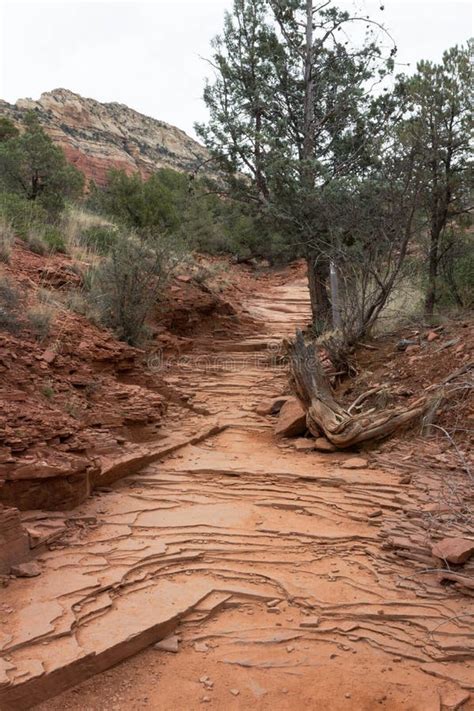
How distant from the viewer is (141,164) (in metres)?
38.9

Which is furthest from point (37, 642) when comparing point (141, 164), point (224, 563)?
point (141, 164)

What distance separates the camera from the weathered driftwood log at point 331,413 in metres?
6.36

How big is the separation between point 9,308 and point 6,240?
2668mm

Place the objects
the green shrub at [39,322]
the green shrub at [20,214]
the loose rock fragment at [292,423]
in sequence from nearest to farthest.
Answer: the green shrub at [39,322] < the loose rock fragment at [292,423] < the green shrub at [20,214]

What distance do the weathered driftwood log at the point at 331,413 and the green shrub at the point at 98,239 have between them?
18.6 feet

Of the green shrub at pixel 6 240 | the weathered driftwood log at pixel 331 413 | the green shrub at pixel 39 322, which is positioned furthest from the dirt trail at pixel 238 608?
the green shrub at pixel 6 240

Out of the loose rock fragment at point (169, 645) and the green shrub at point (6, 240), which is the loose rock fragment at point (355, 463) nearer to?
the loose rock fragment at point (169, 645)

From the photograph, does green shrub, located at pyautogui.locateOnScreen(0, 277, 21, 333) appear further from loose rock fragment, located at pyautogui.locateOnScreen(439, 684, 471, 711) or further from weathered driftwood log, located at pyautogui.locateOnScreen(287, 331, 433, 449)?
loose rock fragment, located at pyautogui.locateOnScreen(439, 684, 471, 711)

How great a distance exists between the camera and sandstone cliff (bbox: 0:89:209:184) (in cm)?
3538

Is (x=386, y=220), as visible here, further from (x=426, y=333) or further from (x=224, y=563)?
(x=224, y=563)

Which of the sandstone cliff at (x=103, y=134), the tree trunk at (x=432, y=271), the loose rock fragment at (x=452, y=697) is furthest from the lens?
the sandstone cliff at (x=103, y=134)

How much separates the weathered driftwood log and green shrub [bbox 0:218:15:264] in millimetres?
4502

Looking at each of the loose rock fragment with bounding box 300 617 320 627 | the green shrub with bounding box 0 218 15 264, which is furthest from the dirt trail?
the green shrub with bounding box 0 218 15 264

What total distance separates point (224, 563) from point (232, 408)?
406cm
